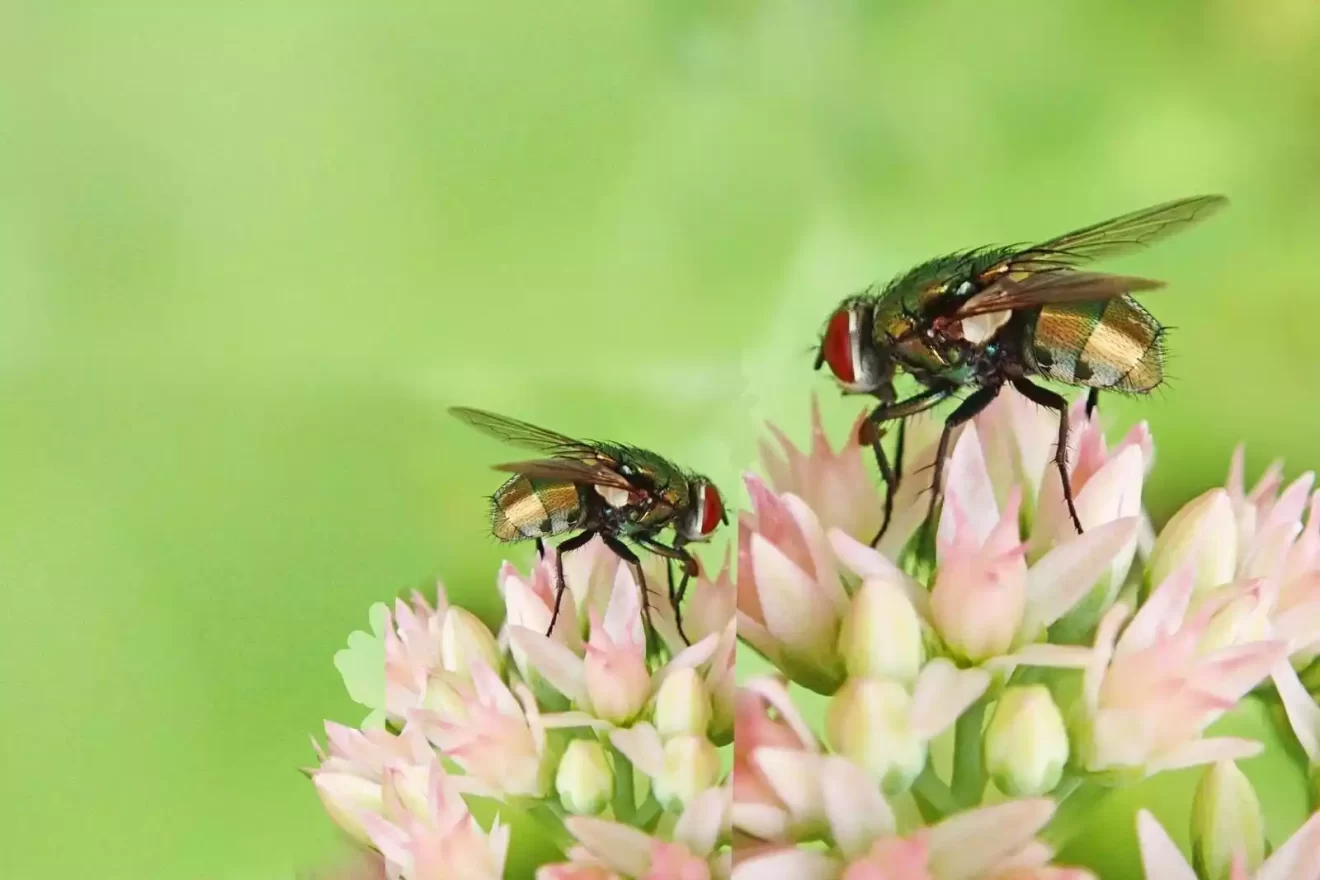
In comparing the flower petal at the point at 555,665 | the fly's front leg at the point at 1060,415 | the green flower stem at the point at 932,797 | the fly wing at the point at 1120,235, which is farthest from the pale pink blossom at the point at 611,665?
the fly wing at the point at 1120,235

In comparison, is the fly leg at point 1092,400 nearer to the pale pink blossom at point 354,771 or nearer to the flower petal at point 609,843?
the flower petal at point 609,843

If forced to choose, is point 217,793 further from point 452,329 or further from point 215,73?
point 215,73

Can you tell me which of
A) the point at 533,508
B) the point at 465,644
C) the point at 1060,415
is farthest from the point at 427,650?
the point at 1060,415

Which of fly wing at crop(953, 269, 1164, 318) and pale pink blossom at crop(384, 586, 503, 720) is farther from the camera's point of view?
pale pink blossom at crop(384, 586, 503, 720)

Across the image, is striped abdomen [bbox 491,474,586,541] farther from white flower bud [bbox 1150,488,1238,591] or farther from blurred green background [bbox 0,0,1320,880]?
white flower bud [bbox 1150,488,1238,591]

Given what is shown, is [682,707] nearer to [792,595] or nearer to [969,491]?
[792,595]

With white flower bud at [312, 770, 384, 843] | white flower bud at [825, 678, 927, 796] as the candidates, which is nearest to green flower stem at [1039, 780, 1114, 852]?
white flower bud at [825, 678, 927, 796]

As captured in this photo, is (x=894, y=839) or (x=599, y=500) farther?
(x=599, y=500)
